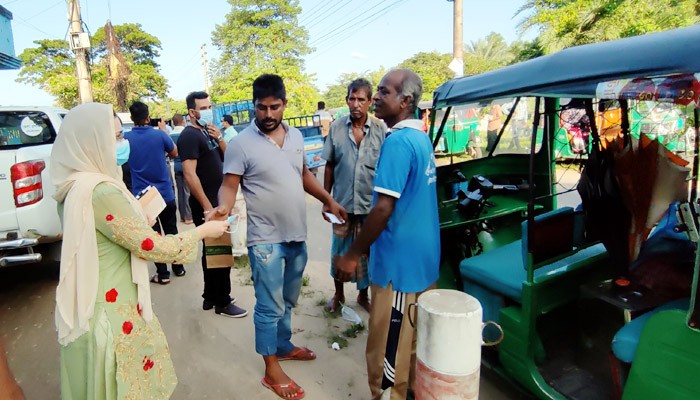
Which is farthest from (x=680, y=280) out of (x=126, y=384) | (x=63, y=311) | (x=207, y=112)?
(x=207, y=112)

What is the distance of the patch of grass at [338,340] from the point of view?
11.1 feet

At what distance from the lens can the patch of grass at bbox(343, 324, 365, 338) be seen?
3513mm

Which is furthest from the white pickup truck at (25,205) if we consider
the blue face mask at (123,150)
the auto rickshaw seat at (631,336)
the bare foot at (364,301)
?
the auto rickshaw seat at (631,336)

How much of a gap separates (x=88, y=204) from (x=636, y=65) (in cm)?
228

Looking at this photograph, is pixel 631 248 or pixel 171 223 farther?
pixel 171 223

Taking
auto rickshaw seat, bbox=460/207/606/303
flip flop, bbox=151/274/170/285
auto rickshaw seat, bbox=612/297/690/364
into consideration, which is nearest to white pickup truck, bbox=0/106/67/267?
flip flop, bbox=151/274/170/285

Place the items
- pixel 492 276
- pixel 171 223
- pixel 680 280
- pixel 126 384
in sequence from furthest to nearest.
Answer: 1. pixel 171 223
2. pixel 492 276
3. pixel 680 280
4. pixel 126 384

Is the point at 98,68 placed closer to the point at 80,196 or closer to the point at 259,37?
the point at 259,37

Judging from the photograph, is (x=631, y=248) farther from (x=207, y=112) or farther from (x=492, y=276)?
(x=207, y=112)

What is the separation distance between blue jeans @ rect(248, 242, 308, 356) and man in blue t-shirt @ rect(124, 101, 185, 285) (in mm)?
2415

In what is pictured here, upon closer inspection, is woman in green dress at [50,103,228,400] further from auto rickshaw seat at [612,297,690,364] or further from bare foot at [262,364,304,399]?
auto rickshaw seat at [612,297,690,364]

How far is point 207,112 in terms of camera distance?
3.93m

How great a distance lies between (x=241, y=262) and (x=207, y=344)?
6.29 feet

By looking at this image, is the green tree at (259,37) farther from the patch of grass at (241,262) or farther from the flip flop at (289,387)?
the flip flop at (289,387)
